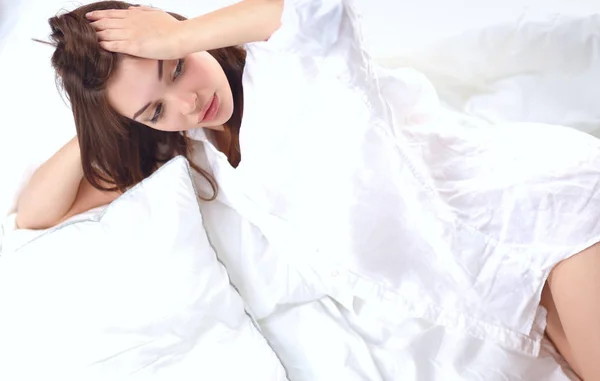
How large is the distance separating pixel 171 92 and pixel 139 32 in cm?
11

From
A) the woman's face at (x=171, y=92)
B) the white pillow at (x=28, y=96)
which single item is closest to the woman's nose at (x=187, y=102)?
the woman's face at (x=171, y=92)

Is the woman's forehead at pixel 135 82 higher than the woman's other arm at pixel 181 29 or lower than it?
lower

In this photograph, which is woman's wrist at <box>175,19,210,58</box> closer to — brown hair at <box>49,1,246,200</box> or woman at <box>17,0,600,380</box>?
woman at <box>17,0,600,380</box>

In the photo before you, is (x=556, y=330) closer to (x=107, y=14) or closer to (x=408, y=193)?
(x=408, y=193)

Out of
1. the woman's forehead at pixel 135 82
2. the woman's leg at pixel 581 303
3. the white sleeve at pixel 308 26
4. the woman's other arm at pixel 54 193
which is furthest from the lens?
the woman's other arm at pixel 54 193

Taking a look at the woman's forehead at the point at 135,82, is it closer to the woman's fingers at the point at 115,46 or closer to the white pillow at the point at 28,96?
the woman's fingers at the point at 115,46

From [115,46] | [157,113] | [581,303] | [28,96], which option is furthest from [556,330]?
[28,96]

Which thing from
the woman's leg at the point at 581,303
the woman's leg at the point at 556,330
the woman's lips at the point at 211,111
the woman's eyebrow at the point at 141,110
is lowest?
→ the woman's leg at the point at 556,330

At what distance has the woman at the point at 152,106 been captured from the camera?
0.98 meters

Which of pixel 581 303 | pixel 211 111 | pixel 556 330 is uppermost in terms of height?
pixel 211 111

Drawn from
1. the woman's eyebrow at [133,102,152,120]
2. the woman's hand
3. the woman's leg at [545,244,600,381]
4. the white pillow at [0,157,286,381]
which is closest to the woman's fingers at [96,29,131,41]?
the woman's hand

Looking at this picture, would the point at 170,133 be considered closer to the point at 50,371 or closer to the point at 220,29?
the point at 220,29

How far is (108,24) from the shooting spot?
1.08 metres

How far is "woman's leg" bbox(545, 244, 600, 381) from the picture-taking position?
0.97 m
